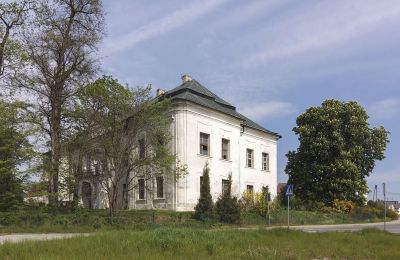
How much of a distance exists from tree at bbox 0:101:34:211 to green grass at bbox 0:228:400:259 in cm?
2080

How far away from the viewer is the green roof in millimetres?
Result: 40844

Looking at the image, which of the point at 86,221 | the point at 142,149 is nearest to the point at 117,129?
the point at 142,149

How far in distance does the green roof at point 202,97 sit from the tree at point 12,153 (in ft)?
36.6

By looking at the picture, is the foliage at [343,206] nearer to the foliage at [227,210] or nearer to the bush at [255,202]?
the bush at [255,202]

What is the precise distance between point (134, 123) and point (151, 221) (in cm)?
626

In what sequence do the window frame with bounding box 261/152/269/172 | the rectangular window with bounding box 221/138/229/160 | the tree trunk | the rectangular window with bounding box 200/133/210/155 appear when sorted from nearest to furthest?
1. the tree trunk
2. the rectangular window with bounding box 200/133/210/155
3. the rectangular window with bounding box 221/138/229/160
4. the window frame with bounding box 261/152/269/172

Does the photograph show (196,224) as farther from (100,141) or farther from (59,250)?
(59,250)

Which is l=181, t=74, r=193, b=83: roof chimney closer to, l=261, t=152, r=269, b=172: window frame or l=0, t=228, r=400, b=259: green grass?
l=261, t=152, r=269, b=172: window frame

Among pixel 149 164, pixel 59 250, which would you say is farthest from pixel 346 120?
pixel 59 250

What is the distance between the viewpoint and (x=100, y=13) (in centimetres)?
3934

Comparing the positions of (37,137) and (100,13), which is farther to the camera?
(100,13)

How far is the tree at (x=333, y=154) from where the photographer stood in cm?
5031

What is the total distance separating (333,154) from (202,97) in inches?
619

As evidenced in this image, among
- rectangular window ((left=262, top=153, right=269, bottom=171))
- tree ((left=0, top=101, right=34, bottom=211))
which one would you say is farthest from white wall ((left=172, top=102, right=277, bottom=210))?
tree ((left=0, top=101, right=34, bottom=211))
